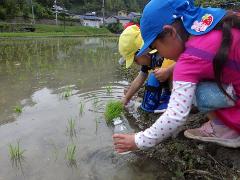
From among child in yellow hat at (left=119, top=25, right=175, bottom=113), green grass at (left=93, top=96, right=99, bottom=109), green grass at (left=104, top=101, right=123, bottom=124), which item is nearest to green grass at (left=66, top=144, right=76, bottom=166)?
green grass at (left=104, top=101, right=123, bottom=124)

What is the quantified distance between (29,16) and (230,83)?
126 feet

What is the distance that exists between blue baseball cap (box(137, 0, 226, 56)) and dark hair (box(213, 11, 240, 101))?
3cm

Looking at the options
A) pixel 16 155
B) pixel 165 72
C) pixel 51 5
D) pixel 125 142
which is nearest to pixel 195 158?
pixel 125 142

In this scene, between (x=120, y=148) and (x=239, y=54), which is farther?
(x=120, y=148)

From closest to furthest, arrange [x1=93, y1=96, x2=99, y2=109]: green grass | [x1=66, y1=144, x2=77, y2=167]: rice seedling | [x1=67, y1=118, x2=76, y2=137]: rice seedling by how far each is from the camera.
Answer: [x1=66, y1=144, x2=77, y2=167]: rice seedling < [x1=67, y1=118, x2=76, y2=137]: rice seedling < [x1=93, y1=96, x2=99, y2=109]: green grass

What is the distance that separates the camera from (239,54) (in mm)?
1669

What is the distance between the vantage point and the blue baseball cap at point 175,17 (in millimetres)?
1658

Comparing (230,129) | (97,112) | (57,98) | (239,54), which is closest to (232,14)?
(239,54)

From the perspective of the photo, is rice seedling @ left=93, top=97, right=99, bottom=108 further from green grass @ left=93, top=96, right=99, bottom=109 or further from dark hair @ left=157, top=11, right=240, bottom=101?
dark hair @ left=157, top=11, right=240, bottom=101

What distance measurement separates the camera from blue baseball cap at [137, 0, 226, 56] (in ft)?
5.44

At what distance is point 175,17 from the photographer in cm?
167

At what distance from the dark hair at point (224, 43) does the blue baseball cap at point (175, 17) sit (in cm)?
3

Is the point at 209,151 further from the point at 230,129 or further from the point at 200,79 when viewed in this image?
the point at 200,79

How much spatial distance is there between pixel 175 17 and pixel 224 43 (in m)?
0.27
